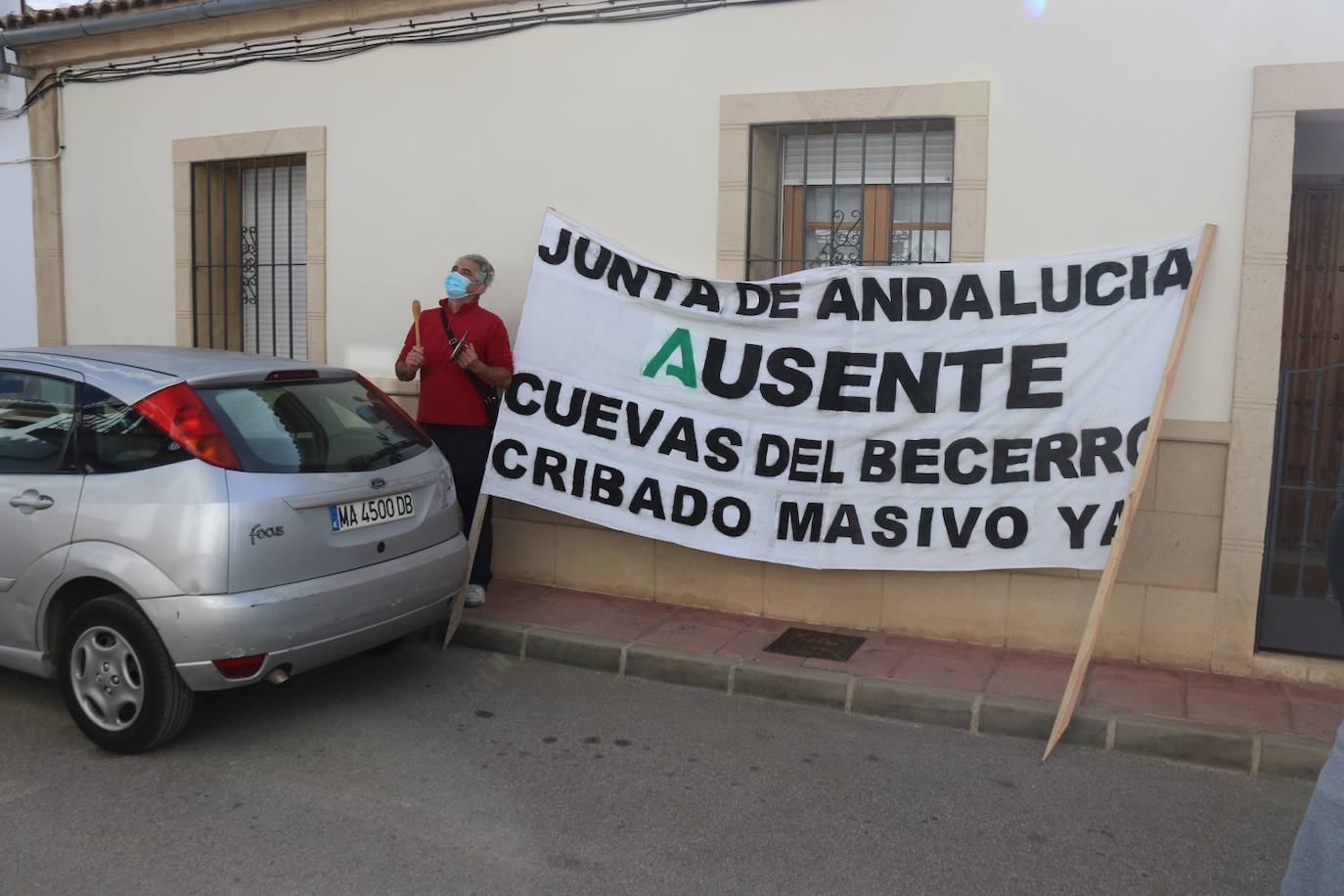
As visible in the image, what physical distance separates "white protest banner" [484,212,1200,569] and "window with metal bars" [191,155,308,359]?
2.81m

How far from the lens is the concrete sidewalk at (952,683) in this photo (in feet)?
15.5

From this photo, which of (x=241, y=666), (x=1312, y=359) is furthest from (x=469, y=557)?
(x=1312, y=359)

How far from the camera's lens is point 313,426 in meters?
4.87

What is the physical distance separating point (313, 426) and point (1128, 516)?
344 cm

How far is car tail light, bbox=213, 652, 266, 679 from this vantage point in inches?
170

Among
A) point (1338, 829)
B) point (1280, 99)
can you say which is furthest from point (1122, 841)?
point (1280, 99)

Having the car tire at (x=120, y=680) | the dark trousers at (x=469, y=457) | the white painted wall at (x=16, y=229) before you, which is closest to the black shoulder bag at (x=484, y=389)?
the dark trousers at (x=469, y=457)

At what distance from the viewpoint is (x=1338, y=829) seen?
99.0 inches

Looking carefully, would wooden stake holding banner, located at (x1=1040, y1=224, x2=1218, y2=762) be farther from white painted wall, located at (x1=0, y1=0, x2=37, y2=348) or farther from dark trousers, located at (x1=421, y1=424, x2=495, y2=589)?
white painted wall, located at (x1=0, y1=0, x2=37, y2=348)

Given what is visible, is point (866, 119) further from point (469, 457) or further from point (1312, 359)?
point (1312, 359)

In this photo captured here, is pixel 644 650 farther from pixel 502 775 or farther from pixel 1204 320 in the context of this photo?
pixel 1204 320

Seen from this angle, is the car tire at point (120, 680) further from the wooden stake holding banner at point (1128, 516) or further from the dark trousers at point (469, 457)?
the wooden stake holding banner at point (1128, 516)

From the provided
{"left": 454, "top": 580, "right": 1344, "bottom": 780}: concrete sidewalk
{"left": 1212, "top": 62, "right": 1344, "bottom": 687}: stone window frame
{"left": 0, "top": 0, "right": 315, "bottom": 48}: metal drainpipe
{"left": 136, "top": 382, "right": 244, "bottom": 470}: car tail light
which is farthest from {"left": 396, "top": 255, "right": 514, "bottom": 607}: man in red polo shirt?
{"left": 1212, "top": 62, "right": 1344, "bottom": 687}: stone window frame

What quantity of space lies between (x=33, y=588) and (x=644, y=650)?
2.70 meters
